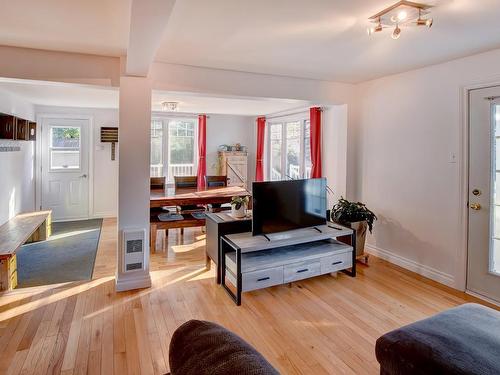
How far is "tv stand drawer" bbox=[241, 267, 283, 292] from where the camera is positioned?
2.99 metres

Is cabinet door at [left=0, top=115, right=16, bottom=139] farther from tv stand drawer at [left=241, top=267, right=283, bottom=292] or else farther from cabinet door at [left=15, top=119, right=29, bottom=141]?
tv stand drawer at [left=241, top=267, right=283, bottom=292]

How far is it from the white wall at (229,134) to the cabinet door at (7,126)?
12.6ft

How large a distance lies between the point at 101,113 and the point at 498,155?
652 cm

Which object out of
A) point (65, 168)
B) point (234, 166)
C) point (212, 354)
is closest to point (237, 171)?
point (234, 166)

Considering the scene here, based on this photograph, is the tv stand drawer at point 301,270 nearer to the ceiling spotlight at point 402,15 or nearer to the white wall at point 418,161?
the white wall at point 418,161

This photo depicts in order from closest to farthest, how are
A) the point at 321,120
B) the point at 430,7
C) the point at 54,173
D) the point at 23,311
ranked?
the point at 430,7, the point at 23,311, the point at 321,120, the point at 54,173

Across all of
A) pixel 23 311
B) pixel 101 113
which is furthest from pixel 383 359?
pixel 101 113

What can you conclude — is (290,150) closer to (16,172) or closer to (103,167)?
(103,167)

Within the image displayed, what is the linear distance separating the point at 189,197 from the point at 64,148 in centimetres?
352

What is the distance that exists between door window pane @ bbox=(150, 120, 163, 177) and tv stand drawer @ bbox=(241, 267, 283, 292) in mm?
4765

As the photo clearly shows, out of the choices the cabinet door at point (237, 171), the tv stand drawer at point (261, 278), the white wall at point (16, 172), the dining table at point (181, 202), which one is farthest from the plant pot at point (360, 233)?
the white wall at point (16, 172)

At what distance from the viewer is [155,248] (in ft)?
15.1

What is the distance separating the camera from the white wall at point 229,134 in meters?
7.60

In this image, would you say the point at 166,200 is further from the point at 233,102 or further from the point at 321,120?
the point at 321,120
